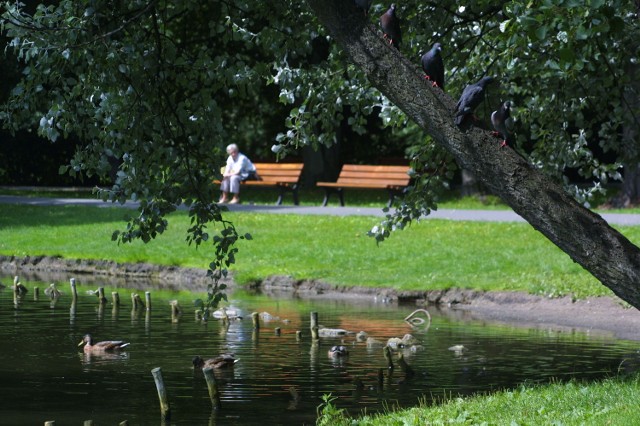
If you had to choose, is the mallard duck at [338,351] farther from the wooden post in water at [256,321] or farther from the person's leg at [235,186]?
the person's leg at [235,186]

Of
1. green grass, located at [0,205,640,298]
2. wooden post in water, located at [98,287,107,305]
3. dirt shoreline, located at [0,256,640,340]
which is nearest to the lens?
dirt shoreline, located at [0,256,640,340]

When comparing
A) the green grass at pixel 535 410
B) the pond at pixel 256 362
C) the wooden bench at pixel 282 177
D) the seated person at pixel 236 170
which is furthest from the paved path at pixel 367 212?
the green grass at pixel 535 410

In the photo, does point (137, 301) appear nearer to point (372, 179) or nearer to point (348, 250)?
point (348, 250)

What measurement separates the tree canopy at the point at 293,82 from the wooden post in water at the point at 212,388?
1.24m

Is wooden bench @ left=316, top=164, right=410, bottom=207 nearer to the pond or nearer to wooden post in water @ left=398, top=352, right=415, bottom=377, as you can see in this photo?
the pond

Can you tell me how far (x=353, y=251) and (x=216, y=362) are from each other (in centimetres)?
1086

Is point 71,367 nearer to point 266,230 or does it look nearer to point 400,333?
point 400,333

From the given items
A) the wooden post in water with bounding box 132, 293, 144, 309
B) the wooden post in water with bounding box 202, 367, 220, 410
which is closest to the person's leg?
the wooden post in water with bounding box 132, 293, 144, 309

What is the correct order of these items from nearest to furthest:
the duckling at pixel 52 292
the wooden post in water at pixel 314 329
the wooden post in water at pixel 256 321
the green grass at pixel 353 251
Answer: the wooden post in water at pixel 314 329 < the wooden post in water at pixel 256 321 < the duckling at pixel 52 292 < the green grass at pixel 353 251

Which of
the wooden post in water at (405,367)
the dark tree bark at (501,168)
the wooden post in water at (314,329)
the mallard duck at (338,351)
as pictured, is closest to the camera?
the dark tree bark at (501,168)

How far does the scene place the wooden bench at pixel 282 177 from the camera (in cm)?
3541

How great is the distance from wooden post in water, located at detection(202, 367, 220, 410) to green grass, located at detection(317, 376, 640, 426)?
6.44 ft

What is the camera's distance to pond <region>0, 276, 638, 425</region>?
515 inches

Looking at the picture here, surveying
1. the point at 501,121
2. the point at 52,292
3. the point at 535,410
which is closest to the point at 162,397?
the point at 535,410
